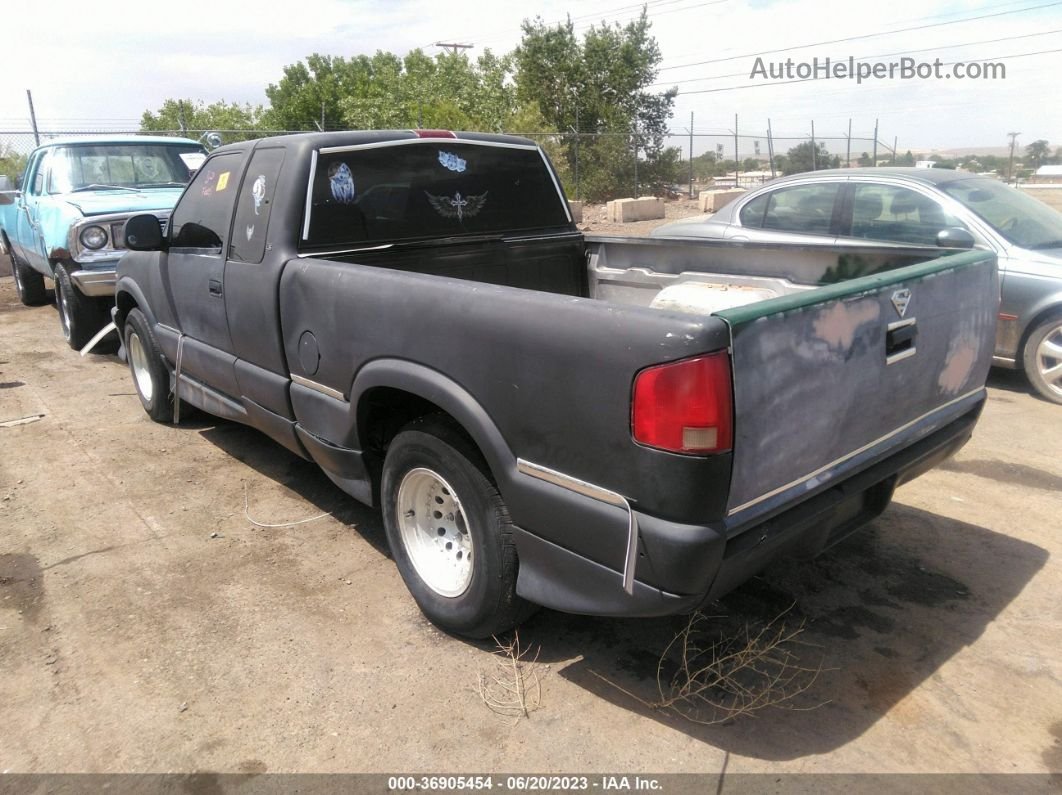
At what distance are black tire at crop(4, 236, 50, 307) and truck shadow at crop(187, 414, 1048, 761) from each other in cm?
937

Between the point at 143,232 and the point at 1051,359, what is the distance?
6.15 metres

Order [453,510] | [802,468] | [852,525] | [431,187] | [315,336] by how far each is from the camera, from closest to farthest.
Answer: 1. [802,468]
2. [852,525]
3. [453,510]
4. [315,336]
5. [431,187]

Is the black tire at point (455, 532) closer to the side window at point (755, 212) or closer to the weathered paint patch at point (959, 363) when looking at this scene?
the weathered paint patch at point (959, 363)

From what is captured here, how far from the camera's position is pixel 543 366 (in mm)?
2467

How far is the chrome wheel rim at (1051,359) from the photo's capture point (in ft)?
19.0

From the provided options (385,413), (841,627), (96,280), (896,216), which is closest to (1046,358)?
(896,216)

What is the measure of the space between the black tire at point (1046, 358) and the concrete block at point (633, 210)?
15.6 m

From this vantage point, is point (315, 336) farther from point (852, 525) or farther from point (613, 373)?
point (852, 525)

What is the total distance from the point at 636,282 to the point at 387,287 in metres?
1.88

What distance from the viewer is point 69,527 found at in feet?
14.2

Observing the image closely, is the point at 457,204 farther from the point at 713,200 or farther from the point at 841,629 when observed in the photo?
the point at 713,200

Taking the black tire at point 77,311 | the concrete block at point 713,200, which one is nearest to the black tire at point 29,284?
the black tire at point 77,311

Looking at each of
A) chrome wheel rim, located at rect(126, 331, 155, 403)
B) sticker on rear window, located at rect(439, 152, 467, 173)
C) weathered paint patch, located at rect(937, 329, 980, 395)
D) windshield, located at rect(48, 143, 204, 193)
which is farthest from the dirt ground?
windshield, located at rect(48, 143, 204, 193)

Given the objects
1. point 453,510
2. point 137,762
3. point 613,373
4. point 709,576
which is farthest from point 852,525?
point 137,762
